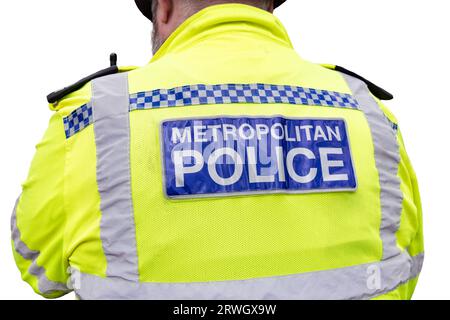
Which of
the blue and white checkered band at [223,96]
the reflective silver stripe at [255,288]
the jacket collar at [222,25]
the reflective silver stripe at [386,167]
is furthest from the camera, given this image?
the jacket collar at [222,25]

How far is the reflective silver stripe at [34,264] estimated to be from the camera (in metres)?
1.93

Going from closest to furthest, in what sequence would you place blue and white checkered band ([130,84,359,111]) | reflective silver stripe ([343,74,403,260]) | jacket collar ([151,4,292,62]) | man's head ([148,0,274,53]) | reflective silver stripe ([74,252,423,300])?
1. reflective silver stripe ([74,252,423,300])
2. blue and white checkered band ([130,84,359,111])
3. reflective silver stripe ([343,74,403,260])
4. jacket collar ([151,4,292,62])
5. man's head ([148,0,274,53])

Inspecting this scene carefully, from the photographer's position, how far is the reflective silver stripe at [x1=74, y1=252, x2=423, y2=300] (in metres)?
1.65

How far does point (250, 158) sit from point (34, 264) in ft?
2.83

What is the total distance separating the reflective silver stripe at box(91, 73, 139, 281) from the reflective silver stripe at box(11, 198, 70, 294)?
38 centimetres

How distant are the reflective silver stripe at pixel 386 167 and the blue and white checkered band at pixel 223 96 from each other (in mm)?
197

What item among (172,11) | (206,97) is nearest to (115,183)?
(206,97)

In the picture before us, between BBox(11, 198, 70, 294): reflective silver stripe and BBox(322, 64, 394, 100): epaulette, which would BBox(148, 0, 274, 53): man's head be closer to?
BBox(322, 64, 394, 100): epaulette

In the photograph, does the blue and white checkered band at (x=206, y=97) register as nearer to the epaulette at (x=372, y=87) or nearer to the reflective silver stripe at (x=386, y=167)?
the reflective silver stripe at (x=386, y=167)

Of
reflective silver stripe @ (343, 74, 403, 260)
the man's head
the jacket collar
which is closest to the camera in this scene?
reflective silver stripe @ (343, 74, 403, 260)

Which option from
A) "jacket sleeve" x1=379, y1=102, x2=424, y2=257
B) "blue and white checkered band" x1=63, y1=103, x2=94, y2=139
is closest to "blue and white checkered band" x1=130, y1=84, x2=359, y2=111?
"blue and white checkered band" x1=63, y1=103, x2=94, y2=139

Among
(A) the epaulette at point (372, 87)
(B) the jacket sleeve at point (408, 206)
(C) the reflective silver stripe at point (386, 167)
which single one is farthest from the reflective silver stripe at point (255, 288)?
(A) the epaulette at point (372, 87)

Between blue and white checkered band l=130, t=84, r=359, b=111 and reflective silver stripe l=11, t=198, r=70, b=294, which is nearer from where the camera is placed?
blue and white checkered band l=130, t=84, r=359, b=111
